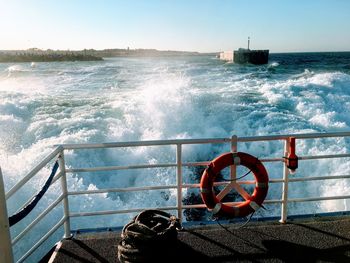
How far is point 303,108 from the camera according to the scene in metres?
15.9

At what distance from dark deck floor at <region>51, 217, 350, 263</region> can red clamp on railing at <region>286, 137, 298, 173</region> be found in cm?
57

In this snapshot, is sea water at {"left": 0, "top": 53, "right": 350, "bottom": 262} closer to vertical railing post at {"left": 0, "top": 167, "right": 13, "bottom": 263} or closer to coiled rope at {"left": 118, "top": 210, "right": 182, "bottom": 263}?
coiled rope at {"left": 118, "top": 210, "right": 182, "bottom": 263}

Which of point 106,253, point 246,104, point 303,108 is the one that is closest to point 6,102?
point 246,104

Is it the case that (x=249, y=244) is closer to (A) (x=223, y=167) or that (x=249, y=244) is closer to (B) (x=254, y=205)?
(B) (x=254, y=205)

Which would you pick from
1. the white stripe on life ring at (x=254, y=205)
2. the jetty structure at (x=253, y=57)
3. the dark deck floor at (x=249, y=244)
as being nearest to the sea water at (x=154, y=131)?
the dark deck floor at (x=249, y=244)

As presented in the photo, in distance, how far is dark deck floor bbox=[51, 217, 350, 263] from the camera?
2.95 metres

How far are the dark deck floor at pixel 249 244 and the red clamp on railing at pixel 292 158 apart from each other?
57 centimetres

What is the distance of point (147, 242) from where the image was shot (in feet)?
8.92

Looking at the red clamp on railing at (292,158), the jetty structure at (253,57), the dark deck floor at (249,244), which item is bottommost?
the dark deck floor at (249,244)

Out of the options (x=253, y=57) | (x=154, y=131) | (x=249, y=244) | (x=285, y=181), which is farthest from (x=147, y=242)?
(x=253, y=57)

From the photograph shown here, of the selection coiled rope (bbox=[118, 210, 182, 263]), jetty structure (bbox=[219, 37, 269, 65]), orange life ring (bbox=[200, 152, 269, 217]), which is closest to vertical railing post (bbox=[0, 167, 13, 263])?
coiled rope (bbox=[118, 210, 182, 263])

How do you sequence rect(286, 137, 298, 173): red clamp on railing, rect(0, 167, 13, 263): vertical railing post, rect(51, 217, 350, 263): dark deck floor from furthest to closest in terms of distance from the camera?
rect(286, 137, 298, 173): red clamp on railing, rect(51, 217, 350, 263): dark deck floor, rect(0, 167, 13, 263): vertical railing post

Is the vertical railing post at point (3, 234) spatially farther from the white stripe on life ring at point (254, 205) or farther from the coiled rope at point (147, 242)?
the white stripe on life ring at point (254, 205)

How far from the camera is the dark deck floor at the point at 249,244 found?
2.95 m
